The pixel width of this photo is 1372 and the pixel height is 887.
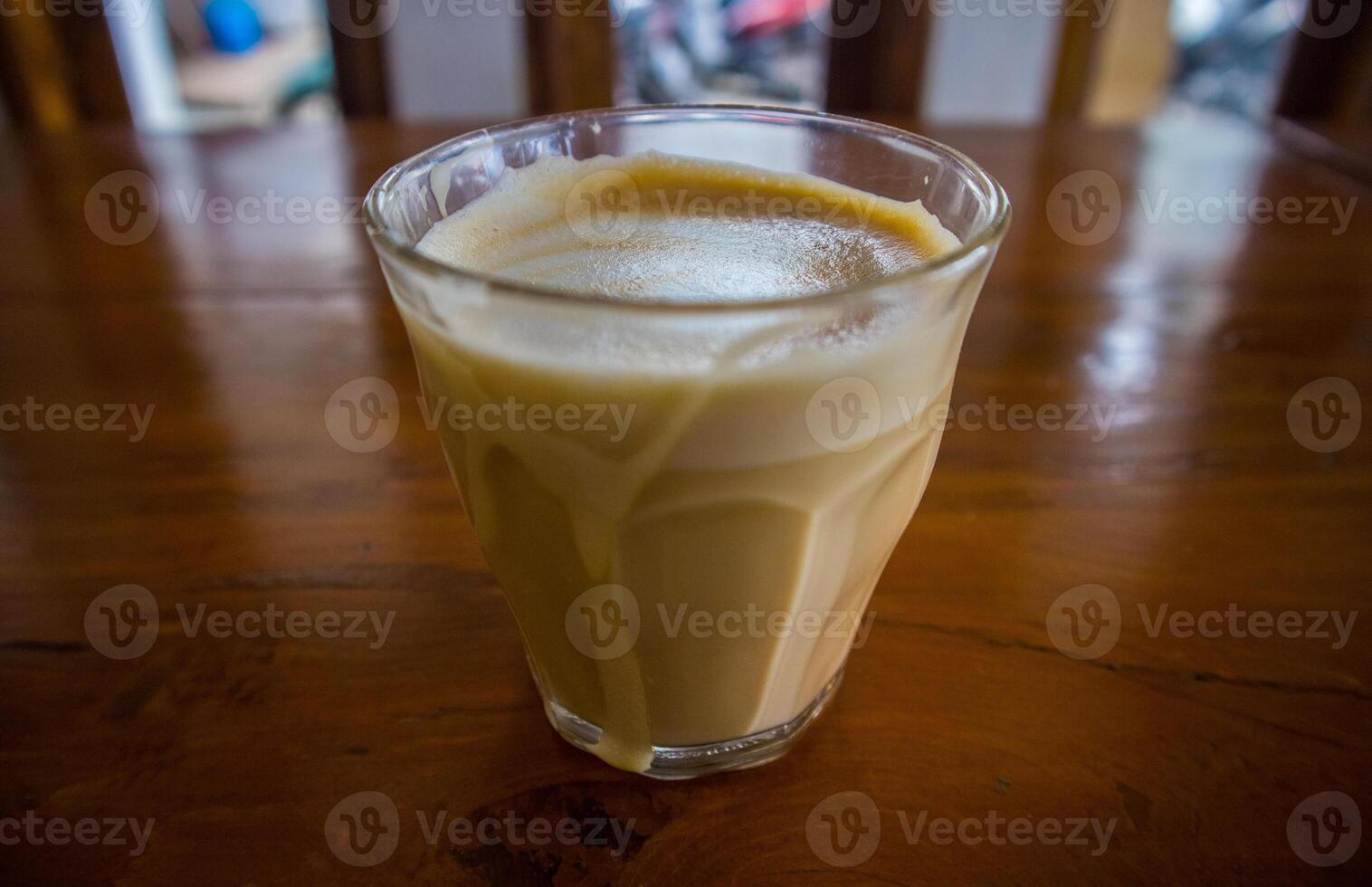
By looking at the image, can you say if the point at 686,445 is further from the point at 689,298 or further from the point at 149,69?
the point at 149,69

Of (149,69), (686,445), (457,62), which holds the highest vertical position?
(686,445)

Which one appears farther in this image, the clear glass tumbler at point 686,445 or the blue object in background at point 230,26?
the blue object in background at point 230,26

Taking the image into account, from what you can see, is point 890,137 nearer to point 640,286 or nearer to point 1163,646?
point 640,286

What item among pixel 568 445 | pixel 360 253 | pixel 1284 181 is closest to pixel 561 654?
pixel 568 445

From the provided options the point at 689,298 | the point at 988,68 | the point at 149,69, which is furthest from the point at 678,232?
the point at 149,69

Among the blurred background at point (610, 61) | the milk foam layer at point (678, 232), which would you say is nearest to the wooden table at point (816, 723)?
the milk foam layer at point (678, 232)

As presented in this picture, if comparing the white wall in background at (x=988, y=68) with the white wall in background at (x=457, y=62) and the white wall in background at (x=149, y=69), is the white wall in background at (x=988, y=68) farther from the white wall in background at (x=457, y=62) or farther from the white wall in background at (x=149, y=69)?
the white wall in background at (x=149, y=69)
